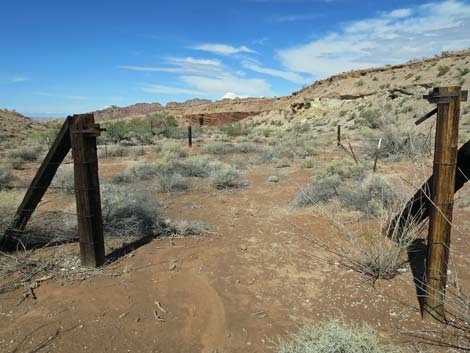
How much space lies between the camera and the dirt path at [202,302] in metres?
3.13

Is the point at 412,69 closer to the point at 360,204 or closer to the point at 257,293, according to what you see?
the point at 360,204

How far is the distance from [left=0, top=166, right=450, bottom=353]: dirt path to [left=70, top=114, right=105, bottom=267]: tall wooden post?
1.19 ft

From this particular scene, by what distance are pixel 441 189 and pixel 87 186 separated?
3.80 m

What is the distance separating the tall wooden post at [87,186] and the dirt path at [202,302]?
0.36 m

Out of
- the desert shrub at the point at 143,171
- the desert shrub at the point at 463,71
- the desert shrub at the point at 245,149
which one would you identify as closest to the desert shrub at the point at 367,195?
the desert shrub at the point at 143,171

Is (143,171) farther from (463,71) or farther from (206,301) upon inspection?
(463,71)

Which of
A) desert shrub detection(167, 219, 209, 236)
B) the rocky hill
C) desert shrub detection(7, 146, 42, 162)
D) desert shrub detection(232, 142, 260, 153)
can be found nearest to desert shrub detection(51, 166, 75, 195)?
desert shrub detection(167, 219, 209, 236)

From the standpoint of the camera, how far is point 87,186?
13.3ft

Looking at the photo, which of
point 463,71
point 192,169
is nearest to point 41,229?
point 192,169

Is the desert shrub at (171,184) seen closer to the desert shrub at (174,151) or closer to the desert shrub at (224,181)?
the desert shrub at (224,181)

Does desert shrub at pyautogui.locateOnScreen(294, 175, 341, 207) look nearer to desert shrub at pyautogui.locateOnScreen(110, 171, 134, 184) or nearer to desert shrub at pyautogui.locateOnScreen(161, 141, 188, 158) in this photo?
desert shrub at pyautogui.locateOnScreen(110, 171, 134, 184)

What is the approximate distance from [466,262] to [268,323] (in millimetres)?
2938

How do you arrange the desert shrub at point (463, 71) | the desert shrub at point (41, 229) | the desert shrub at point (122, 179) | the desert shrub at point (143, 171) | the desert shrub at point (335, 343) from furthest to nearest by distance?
the desert shrub at point (463, 71) → the desert shrub at point (143, 171) → the desert shrub at point (122, 179) → the desert shrub at point (41, 229) → the desert shrub at point (335, 343)

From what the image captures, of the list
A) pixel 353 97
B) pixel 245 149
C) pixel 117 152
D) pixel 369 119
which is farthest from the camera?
pixel 353 97
